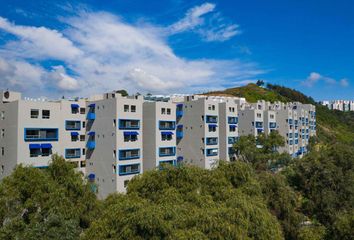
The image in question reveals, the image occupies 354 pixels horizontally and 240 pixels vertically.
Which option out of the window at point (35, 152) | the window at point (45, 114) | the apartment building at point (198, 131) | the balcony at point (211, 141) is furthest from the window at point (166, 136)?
the window at point (35, 152)

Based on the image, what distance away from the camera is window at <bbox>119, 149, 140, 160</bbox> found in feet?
111

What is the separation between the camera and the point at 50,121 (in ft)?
103

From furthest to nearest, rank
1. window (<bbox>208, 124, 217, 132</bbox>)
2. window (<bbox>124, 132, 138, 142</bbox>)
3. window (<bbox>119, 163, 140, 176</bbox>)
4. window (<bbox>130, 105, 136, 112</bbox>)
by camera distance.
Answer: window (<bbox>208, 124, 217, 132</bbox>), window (<bbox>130, 105, 136, 112</bbox>), window (<bbox>124, 132, 138, 142</bbox>), window (<bbox>119, 163, 140, 176</bbox>)

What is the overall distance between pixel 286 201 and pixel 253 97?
4415 inches

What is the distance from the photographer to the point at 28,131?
29.8 meters

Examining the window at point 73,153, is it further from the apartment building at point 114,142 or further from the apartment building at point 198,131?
the apartment building at point 198,131

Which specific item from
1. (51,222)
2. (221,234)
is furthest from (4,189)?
(221,234)

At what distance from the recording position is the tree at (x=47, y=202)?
15.4 metres

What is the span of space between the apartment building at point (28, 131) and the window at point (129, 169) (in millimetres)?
5201

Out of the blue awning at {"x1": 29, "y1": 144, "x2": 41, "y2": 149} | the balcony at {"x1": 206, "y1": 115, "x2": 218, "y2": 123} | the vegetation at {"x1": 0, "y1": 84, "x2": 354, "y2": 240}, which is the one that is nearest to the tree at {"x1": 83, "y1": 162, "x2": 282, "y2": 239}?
the vegetation at {"x1": 0, "y1": 84, "x2": 354, "y2": 240}

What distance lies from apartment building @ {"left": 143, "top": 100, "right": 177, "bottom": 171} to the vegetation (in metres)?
15.8

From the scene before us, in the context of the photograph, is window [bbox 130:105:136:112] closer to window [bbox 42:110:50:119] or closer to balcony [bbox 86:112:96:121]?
balcony [bbox 86:112:96:121]

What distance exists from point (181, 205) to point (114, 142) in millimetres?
19910

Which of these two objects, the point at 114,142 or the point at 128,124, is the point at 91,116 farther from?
the point at 114,142
